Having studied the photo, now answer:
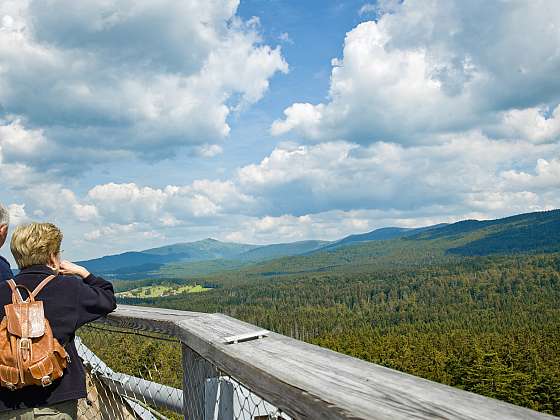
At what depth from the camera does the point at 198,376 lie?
7.71ft

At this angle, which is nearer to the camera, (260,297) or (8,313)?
(8,313)

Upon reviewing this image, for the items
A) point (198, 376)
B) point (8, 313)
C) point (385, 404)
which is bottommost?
point (198, 376)

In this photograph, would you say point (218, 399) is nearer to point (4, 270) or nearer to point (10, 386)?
point (10, 386)

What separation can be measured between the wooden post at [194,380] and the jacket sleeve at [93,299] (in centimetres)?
59

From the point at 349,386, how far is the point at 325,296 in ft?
600

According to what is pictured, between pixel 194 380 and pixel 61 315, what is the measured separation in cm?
83

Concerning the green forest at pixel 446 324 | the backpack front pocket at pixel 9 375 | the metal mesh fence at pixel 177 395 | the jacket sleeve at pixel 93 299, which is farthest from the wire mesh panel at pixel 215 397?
the green forest at pixel 446 324

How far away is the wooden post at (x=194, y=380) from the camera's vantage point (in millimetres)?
2252

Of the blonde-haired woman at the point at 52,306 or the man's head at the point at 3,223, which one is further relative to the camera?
the man's head at the point at 3,223

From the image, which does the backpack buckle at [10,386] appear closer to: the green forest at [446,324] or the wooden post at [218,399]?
the wooden post at [218,399]

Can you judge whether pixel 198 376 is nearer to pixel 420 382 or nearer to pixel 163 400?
pixel 163 400

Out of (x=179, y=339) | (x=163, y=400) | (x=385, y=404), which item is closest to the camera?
(x=385, y=404)

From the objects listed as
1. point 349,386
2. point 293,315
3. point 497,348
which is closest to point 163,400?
point 349,386

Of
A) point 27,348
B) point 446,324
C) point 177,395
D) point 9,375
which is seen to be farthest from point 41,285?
point 446,324
